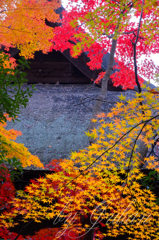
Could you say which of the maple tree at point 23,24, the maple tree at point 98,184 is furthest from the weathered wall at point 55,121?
the maple tree at point 23,24

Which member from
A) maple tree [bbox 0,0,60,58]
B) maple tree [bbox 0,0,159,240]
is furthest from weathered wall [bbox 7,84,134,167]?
maple tree [bbox 0,0,60,58]

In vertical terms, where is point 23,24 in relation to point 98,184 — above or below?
above

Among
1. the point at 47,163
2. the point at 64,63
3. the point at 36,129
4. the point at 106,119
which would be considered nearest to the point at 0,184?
the point at 47,163

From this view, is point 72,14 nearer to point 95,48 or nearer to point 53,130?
point 95,48

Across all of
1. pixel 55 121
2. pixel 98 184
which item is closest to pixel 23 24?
pixel 55 121

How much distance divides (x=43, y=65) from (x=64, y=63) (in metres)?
1.04

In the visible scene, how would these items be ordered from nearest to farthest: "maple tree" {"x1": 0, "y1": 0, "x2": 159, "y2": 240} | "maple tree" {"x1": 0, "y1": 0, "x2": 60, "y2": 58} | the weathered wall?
"maple tree" {"x1": 0, "y1": 0, "x2": 159, "y2": 240}, "maple tree" {"x1": 0, "y1": 0, "x2": 60, "y2": 58}, the weathered wall

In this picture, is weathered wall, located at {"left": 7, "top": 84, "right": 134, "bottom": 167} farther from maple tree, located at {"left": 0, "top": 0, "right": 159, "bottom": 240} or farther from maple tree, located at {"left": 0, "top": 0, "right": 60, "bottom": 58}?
maple tree, located at {"left": 0, "top": 0, "right": 60, "bottom": 58}

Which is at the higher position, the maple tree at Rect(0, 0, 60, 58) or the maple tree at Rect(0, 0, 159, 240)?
the maple tree at Rect(0, 0, 60, 58)

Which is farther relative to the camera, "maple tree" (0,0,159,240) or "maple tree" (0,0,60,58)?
"maple tree" (0,0,60,58)

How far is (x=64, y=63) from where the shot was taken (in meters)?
8.59

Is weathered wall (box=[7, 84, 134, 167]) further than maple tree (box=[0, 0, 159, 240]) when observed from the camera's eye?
Yes

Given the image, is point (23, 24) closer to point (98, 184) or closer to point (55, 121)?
point (55, 121)

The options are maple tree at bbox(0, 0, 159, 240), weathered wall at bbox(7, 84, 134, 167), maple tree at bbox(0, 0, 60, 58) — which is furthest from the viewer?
weathered wall at bbox(7, 84, 134, 167)
